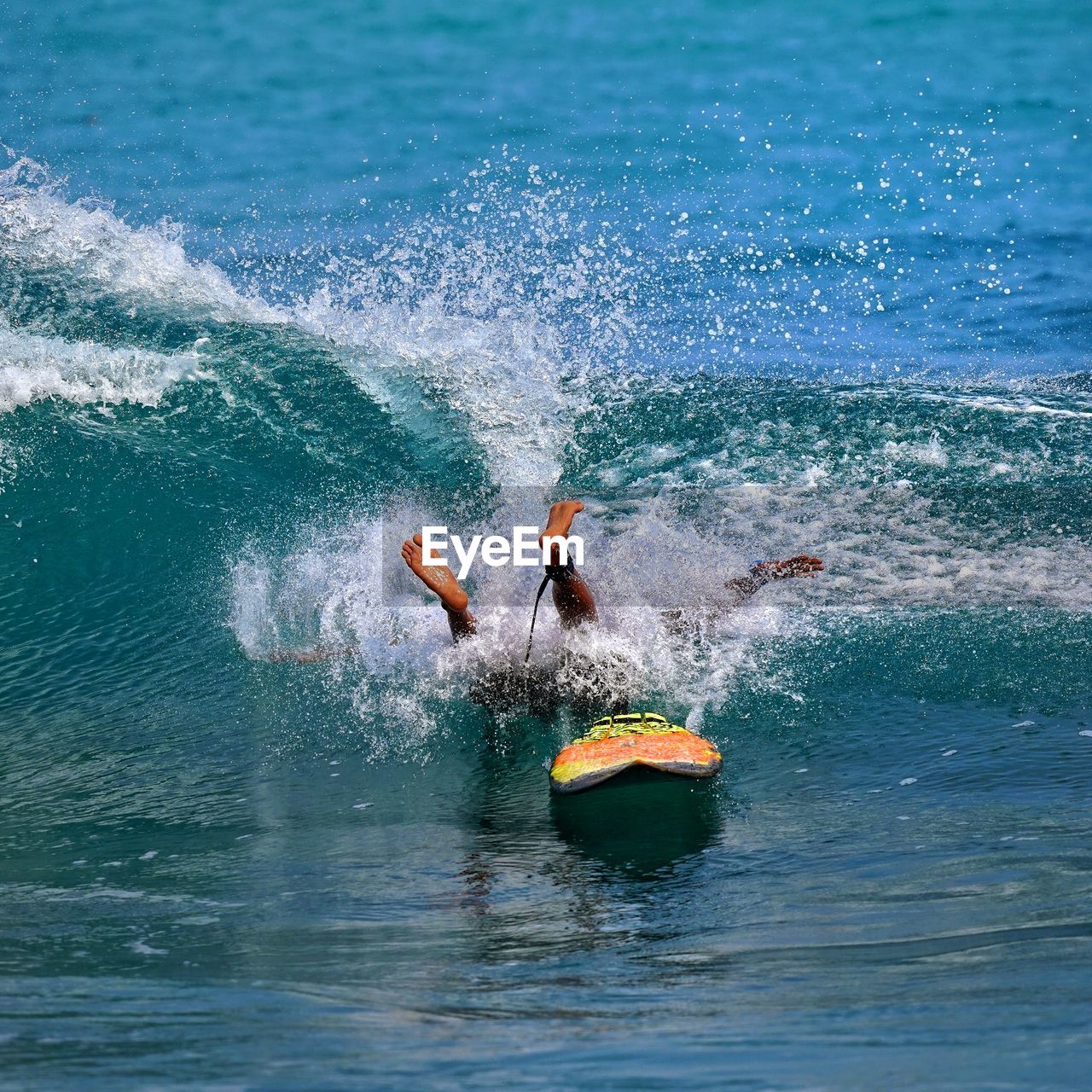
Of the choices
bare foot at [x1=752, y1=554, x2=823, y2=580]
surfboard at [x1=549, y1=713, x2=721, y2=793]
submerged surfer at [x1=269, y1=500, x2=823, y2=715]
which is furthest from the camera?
bare foot at [x1=752, y1=554, x2=823, y2=580]

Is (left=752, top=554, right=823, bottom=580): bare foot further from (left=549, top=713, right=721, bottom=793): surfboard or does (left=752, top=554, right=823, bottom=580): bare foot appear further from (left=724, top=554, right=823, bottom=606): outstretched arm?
(left=549, top=713, right=721, bottom=793): surfboard

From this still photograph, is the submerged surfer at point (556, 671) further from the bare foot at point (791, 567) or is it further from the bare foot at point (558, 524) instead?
the bare foot at point (791, 567)

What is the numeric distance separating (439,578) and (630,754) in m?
1.64

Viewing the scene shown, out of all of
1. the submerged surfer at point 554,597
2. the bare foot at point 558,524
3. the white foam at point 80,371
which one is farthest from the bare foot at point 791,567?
the white foam at point 80,371

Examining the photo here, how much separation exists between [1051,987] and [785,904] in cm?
128

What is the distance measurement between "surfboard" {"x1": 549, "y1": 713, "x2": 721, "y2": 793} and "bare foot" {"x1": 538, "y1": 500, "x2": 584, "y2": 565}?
3.16ft

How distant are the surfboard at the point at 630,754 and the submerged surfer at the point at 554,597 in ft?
1.93

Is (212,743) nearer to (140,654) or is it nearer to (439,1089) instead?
(140,654)

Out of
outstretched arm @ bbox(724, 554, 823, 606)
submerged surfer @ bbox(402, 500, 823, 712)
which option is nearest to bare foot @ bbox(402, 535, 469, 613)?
submerged surfer @ bbox(402, 500, 823, 712)

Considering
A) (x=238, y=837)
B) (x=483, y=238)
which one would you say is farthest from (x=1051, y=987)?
(x=483, y=238)

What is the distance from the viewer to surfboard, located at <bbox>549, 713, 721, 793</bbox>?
5.74m

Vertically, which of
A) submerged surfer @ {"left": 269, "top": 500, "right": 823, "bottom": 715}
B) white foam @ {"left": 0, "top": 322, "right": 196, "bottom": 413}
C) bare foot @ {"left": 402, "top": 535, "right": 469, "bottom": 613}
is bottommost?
submerged surfer @ {"left": 269, "top": 500, "right": 823, "bottom": 715}

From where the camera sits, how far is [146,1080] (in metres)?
2.62

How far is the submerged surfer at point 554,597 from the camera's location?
6.66 metres
